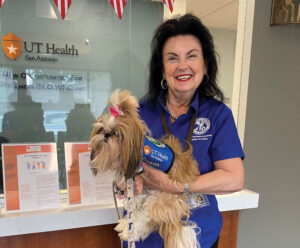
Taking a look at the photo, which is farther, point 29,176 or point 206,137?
point 29,176

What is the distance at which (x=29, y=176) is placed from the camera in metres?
1.38

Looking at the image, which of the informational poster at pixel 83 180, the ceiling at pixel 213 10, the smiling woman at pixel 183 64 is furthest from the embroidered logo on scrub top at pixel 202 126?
the ceiling at pixel 213 10

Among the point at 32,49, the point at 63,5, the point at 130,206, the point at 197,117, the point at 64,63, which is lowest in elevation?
the point at 130,206

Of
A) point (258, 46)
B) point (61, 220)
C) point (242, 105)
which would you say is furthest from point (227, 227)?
point (258, 46)

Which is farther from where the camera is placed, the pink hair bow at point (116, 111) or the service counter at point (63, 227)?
the service counter at point (63, 227)

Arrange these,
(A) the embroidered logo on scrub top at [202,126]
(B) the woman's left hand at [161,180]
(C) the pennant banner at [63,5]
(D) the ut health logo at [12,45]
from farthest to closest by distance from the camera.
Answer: (D) the ut health logo at [12,45]
(C) the pennant banner at [63,5]
(A) the embroidered logo on scrub top at [202,126]
(B) the woman's left hand at [161,180]

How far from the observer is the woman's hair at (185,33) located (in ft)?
3.56

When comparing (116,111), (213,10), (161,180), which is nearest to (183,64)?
(116,111)

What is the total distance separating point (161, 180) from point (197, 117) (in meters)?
0.35

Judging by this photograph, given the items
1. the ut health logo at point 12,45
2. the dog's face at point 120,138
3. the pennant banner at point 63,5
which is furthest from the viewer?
the ut health logo at point 12,45

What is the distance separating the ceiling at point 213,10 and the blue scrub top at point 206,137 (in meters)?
1.97

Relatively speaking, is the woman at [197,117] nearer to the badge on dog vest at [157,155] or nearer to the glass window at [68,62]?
the badge on dog vest at [157,155]

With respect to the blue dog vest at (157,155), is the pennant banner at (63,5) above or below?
above

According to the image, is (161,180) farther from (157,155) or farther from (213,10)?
(213,10)
